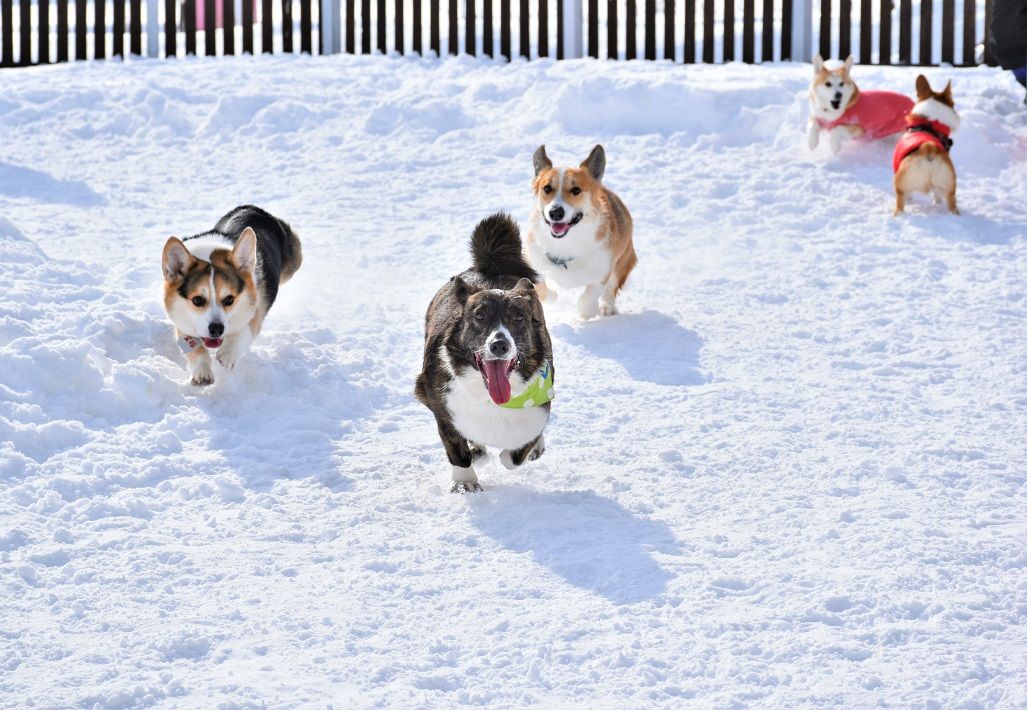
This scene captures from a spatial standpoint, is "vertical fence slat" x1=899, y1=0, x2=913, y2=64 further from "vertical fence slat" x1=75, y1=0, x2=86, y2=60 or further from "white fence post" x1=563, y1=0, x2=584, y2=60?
Result: "vertical fence slat" x1=75, y1=0, x2=86, y2=60

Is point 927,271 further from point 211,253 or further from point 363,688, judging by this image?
point 363,688

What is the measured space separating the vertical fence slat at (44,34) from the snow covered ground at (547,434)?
Answer: 1.22m

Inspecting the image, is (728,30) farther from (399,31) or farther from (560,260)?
(560,260)

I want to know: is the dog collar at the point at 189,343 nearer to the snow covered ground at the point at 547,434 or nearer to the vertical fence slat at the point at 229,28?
the snow covered ground at the point at 547,434

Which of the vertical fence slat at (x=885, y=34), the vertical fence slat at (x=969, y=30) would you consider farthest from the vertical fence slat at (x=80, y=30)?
the vertical fence slat at (x=969, y=30)

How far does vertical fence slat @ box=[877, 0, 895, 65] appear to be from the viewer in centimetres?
1120

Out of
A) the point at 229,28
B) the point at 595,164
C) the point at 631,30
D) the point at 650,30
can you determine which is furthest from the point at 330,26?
the point at 595,164

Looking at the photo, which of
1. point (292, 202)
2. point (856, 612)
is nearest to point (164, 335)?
point (292, 202)

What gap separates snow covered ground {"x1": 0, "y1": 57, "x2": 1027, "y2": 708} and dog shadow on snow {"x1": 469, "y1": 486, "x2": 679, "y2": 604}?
0.02 m

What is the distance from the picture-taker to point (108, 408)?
5.43 meters

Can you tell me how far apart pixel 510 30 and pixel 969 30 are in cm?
398

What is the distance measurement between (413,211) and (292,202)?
0.83 metres

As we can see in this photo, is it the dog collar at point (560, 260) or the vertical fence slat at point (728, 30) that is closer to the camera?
the dog collar at point (560, 260)

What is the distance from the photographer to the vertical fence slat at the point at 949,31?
11.3 metres
